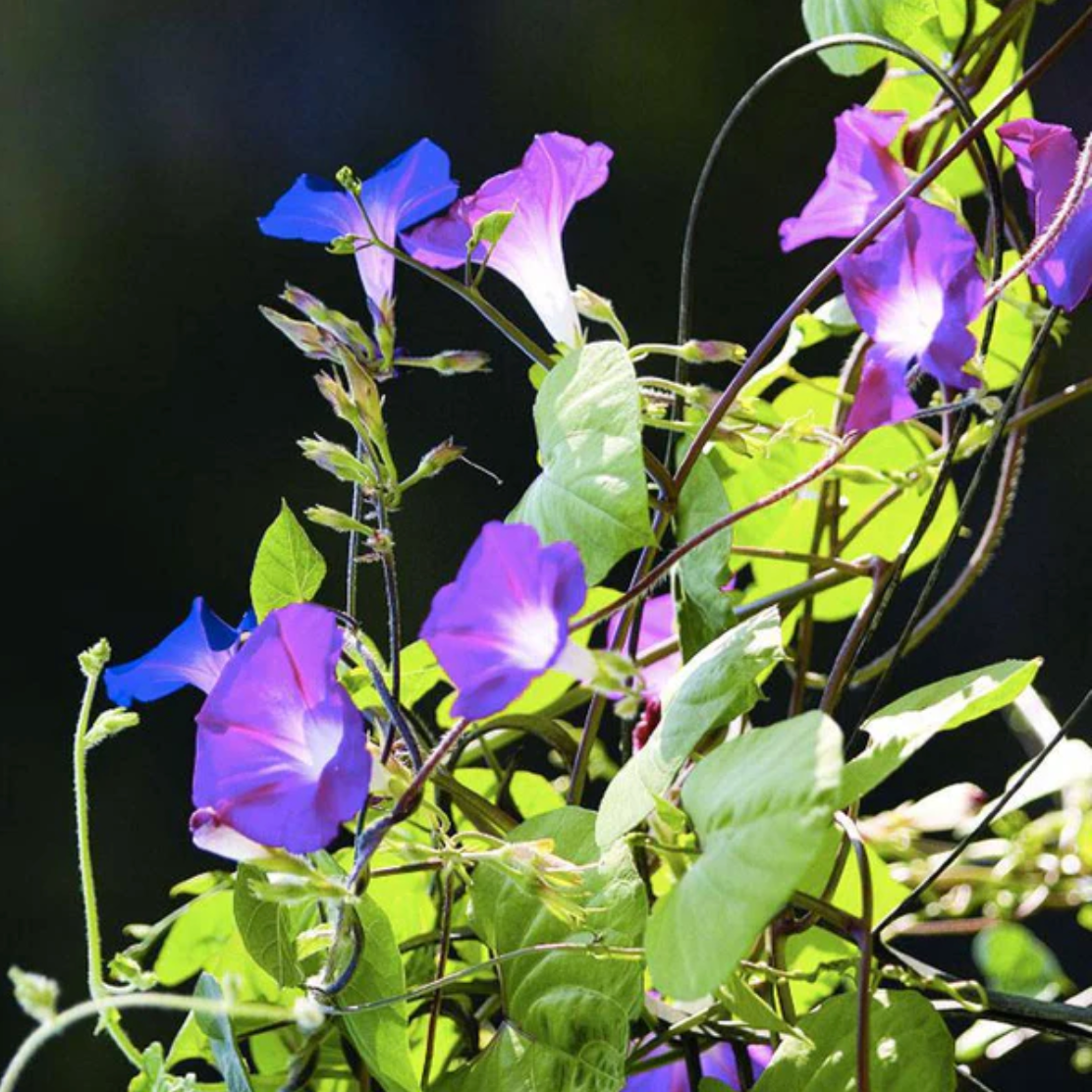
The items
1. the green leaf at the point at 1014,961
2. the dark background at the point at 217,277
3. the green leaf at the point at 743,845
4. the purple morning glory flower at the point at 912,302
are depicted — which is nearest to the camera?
the green leaf at the point at 743,845

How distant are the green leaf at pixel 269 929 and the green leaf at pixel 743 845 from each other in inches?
4.7

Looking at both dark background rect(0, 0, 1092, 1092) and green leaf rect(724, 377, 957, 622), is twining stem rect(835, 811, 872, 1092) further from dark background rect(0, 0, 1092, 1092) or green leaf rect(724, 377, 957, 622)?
dark background rect(0, 0, 1092, 1092)

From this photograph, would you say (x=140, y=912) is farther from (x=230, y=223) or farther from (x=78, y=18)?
(x=78, y=18)

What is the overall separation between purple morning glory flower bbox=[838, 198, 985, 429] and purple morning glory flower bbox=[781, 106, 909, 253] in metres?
0.05

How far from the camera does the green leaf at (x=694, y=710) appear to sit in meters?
0.30

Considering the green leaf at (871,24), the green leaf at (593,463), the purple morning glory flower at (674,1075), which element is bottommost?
the purple morning glory flower at (674,1075)

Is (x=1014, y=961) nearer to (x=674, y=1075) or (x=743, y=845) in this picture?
(x=674, y=1075)

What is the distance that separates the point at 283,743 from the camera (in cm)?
34

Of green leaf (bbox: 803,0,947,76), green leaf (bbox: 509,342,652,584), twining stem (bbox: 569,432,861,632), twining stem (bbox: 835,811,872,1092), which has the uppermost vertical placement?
green leaf (bbox: 803,0,947,76)

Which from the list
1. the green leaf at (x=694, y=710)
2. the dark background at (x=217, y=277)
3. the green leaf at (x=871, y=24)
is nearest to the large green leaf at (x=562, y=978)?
the green leaf at (x=694, y=710)

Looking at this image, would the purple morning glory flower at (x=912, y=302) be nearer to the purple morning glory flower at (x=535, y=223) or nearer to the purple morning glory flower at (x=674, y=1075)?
the purple morning glory flower at (x=535, y=223)

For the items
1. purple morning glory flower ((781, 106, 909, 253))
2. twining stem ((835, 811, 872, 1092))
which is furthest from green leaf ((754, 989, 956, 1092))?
purple morning glory flower ((781, 106, 909, 253))

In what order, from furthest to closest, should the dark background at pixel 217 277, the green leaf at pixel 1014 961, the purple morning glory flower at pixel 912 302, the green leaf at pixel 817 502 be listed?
the dark background at pixel 217 277, the green leaf at pixel 1014 961, the green leaf at pixel 817 502, the purple morning glory flower at pixel 912 302

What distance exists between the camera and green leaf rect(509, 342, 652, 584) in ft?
1.01
